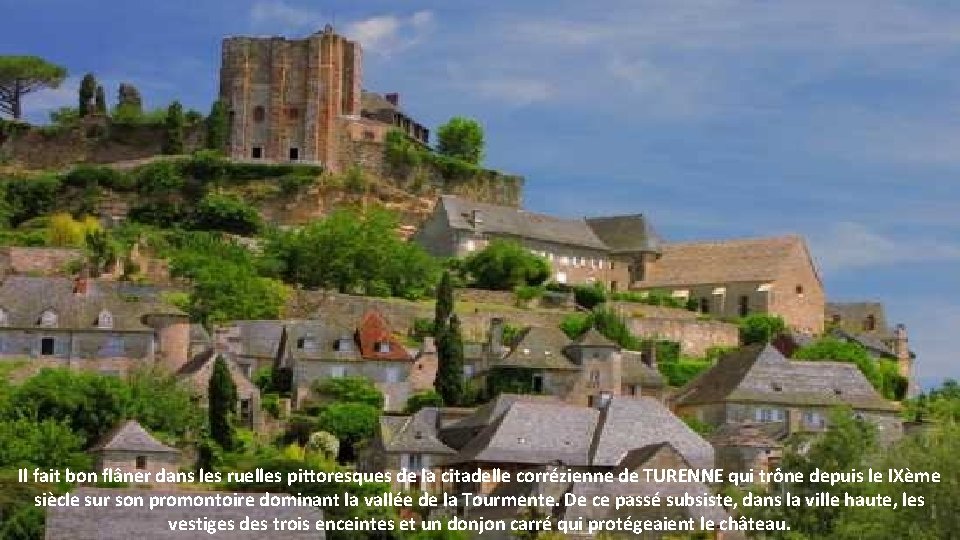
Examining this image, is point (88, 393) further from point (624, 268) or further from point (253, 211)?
point (624, 268)

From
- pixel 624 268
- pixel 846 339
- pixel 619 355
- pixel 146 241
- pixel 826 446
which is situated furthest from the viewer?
pixel 624 268

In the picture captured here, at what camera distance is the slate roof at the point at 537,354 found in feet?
270

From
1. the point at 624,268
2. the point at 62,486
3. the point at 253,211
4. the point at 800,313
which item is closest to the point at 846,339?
the point at 800,313

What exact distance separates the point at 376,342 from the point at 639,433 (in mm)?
12568

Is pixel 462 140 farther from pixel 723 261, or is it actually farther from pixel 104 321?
pixel 104 321

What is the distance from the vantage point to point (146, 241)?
316ft

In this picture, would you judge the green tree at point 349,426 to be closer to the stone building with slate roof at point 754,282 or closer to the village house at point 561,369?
the village house at point 561,369

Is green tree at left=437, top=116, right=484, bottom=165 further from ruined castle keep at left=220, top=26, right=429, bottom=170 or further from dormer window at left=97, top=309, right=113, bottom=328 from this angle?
dormer window at left=97, top=309, right=113, bottom=328

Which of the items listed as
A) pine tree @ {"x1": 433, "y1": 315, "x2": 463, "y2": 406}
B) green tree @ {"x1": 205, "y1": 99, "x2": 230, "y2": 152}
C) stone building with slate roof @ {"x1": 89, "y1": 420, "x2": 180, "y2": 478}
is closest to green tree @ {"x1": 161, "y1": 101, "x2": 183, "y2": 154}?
green tree @ {"x1": 205, "y1": 99, "x2": 230, "y2": 152}

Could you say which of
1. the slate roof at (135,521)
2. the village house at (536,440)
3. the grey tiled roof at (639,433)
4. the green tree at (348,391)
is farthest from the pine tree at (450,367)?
the slate roof at (135,521)

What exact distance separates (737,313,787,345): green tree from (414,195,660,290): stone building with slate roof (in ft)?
37.7

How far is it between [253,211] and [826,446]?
1896 inches

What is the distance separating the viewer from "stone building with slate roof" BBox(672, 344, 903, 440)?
84250mm

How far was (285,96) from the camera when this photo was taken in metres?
109
